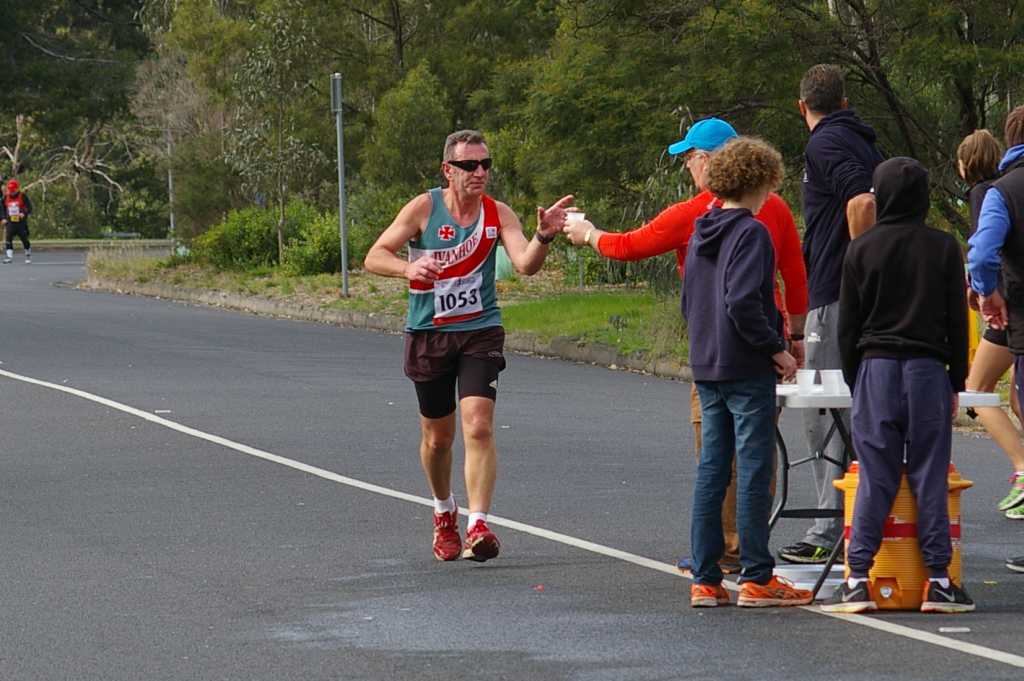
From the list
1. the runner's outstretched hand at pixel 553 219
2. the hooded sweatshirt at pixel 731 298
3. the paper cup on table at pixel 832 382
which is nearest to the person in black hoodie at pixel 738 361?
the hooded sweatshirt at pixel 731 298

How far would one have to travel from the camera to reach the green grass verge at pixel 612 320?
18422mm

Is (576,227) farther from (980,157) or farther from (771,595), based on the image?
(980,157)

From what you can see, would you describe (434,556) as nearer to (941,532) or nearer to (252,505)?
(252,505)

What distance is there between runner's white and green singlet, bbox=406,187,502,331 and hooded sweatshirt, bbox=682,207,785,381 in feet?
4.62

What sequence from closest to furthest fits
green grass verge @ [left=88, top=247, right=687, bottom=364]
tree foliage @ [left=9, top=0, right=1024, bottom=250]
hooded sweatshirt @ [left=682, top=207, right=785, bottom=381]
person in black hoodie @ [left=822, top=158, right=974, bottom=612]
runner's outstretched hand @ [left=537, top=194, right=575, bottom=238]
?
hooded sweatshirt @ [left=682, top=207, right=785, bottom=381] < person in black hoodie @ [left=822, top=158, right=974, bottom=612] < runner's outstretched hand @ [left=537, top=194, right=575, bottom=238] < green grass verge @ [left=88, top=247, right=687, bottom=364] < tree foliage @ [left=9, top=0, right=1024, bottom=250]

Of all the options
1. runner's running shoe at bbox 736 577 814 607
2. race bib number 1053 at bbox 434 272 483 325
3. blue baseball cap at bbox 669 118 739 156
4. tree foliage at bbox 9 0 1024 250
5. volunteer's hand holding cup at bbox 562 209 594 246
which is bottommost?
runner's running shoe at bbox 736 577 814 607

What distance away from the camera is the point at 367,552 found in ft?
29.7

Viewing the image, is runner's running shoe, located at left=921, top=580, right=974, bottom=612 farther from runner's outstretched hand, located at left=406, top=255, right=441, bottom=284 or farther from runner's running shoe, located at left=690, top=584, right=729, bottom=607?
runner's outstretched hand, located at left=406, top=255, right=441, bottom=284

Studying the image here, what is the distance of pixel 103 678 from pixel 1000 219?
4.31 metres

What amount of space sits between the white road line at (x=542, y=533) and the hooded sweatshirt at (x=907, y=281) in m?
1.02

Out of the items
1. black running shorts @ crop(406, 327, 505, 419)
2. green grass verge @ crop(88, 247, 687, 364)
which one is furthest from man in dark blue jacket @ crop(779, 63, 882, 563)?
green grass verge @ crop(88, 247, 687, 364)

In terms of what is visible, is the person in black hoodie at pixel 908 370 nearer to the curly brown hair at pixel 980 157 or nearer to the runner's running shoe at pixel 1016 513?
the curly brown hair at pixel 980 157

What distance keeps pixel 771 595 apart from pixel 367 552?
2.19 m

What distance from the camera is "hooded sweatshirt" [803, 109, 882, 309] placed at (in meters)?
8.38
